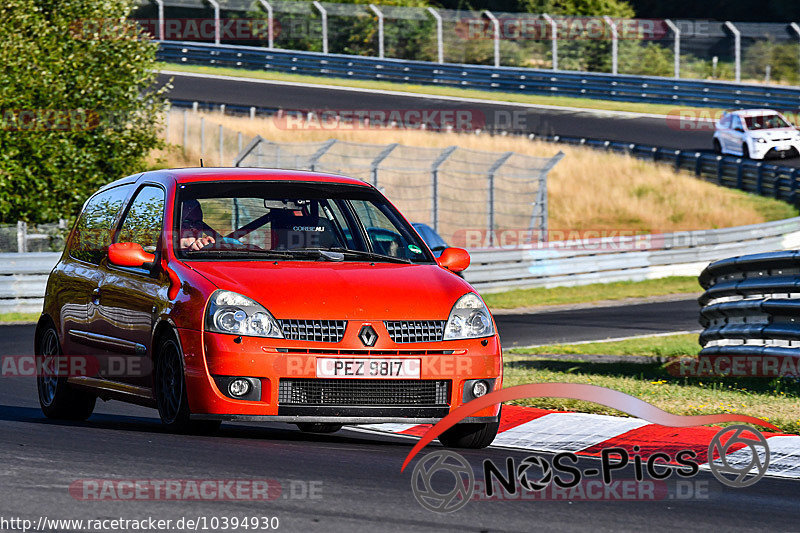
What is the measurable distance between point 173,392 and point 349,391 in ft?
3.55

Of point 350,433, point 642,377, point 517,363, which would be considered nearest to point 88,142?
point 517,363

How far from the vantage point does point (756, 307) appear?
39.0ft

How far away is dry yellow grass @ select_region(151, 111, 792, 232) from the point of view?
36250 millimetres

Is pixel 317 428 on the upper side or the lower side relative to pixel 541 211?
upper

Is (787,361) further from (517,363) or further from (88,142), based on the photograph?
(88,142)

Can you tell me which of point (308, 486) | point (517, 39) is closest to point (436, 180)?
point (308, 486)

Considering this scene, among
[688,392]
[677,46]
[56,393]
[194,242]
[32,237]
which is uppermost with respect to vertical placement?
[677,46]

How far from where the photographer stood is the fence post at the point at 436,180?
89.4 feet

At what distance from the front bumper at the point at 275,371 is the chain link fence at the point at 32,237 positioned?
55.0ft

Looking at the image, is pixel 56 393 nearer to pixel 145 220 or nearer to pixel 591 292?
pixel 145 220

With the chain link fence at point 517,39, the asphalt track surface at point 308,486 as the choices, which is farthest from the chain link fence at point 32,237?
the chain link fence at point 517,39

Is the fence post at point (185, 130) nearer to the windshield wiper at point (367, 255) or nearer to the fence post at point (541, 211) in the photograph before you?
the fence post at point (541, 211)

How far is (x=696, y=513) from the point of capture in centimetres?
611

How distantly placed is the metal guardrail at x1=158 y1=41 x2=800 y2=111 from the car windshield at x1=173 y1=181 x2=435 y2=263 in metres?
36.9
